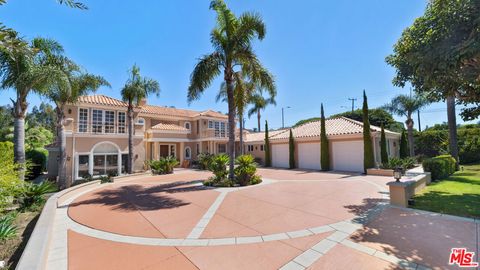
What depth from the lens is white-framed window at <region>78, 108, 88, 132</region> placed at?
18328mm

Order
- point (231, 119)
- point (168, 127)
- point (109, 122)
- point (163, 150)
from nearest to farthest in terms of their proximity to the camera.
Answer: point (231, 119) → point (109, 122) → point (168, 127) → point (163, 150)

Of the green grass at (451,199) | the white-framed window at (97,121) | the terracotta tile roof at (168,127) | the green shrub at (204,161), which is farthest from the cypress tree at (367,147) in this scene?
the white-framed window at (97,121)

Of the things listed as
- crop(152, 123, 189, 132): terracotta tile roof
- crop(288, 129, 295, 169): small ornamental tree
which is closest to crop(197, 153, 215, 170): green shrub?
crop(152, 123, 189, 132): terracotta tile roof

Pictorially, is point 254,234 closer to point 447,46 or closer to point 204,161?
point 447,46

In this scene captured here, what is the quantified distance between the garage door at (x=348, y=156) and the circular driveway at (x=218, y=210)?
26.1ft

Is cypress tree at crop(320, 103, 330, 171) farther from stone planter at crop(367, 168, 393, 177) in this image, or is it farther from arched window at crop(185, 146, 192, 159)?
arched window at crop(185, 146, 192, 159)

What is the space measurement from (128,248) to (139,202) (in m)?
4.64

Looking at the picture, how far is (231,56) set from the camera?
1255 centimetres

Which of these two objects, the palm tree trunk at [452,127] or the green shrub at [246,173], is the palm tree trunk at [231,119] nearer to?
the green shrub at [246,173]

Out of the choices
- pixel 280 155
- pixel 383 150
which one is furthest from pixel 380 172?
pixel 280 155

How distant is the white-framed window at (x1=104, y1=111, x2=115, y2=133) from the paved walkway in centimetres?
1195

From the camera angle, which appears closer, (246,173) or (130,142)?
(246,173)

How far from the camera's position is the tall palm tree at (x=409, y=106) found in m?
23.5

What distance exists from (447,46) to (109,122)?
77.4 feet
